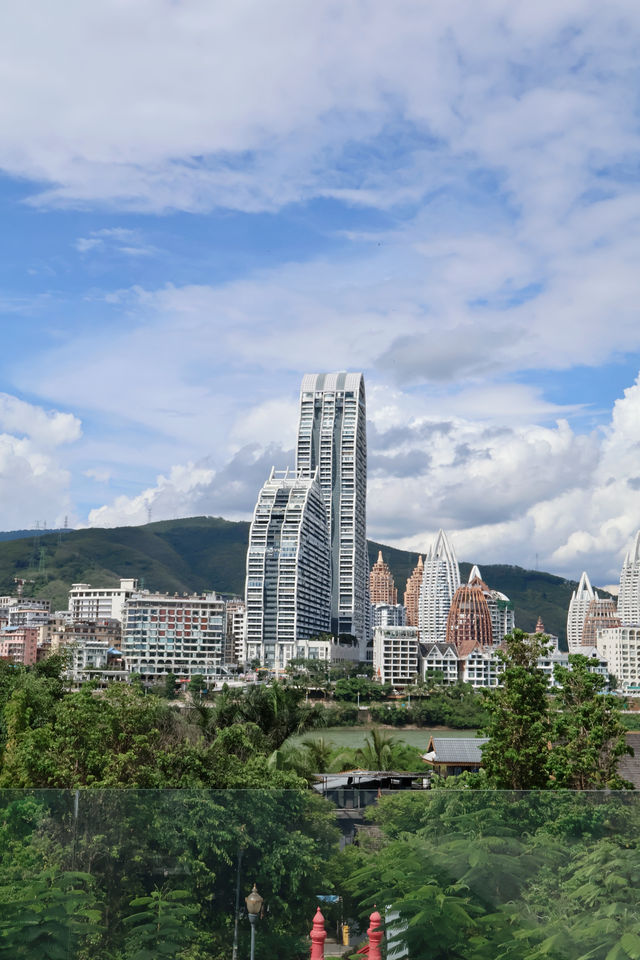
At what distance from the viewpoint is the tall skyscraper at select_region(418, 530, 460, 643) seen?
154875 mm

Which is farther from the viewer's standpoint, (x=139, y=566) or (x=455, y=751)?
(x=139, y=566)

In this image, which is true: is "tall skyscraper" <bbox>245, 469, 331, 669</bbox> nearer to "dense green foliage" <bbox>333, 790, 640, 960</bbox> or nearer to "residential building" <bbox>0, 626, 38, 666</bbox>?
"residential building" <bbox>0, 626, 38, 666</bbox>

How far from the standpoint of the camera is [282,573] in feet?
330

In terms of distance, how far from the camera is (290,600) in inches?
3920

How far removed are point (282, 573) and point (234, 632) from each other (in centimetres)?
1636

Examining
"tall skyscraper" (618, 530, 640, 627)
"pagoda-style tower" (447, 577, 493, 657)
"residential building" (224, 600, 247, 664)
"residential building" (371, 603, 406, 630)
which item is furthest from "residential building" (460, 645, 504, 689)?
"tall skyscraper" (618, 530, 640, 627)

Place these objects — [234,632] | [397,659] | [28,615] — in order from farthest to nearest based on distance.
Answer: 1. [234,632]
2. [28,615]
3. [397,659]

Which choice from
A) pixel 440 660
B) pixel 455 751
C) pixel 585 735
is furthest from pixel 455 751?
pixel 440 660

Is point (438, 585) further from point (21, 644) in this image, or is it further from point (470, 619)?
point (21, 644)

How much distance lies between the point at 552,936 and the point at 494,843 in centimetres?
63

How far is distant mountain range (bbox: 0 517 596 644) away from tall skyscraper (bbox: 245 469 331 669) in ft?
120

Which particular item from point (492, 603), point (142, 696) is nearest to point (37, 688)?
point (142, 696)

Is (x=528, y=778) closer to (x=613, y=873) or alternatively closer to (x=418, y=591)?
(x=613, y=873)

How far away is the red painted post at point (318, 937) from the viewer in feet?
19.2
